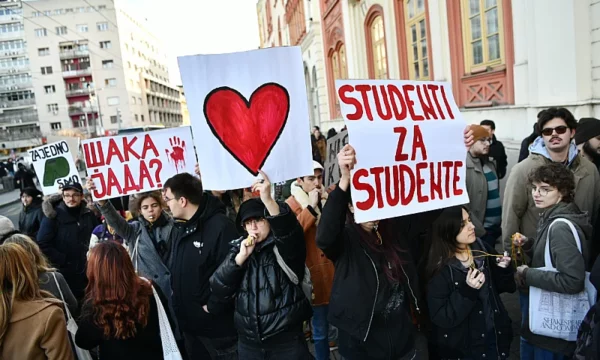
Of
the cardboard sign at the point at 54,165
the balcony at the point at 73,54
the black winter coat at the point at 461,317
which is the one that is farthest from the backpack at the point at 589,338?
the balcony at the point at 73,54

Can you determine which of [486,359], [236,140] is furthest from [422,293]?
[236,140]

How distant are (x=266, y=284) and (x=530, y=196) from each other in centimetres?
218

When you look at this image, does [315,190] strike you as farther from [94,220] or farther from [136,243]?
[94,220]

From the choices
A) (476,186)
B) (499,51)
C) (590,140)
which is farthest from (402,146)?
(499,51)

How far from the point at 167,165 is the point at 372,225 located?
2.85 m

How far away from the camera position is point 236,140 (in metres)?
2.94

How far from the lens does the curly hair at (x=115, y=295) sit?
250cm

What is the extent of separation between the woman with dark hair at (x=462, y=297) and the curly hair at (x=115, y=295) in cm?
161

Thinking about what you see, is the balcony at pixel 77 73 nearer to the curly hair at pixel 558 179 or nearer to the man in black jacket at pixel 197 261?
the man in black jacket at pixel 197 261

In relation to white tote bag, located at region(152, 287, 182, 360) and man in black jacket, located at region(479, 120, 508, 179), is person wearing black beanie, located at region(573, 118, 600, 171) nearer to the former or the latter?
man in black jacket, located at region(479, 120, 508, 179)

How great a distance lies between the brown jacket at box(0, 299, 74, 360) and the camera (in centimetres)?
219

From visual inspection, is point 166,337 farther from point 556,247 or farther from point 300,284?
point 556,247

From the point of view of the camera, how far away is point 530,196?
3.62 meters

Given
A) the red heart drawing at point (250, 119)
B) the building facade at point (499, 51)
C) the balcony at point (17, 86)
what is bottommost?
the red heart drawing at point (250, 119)
